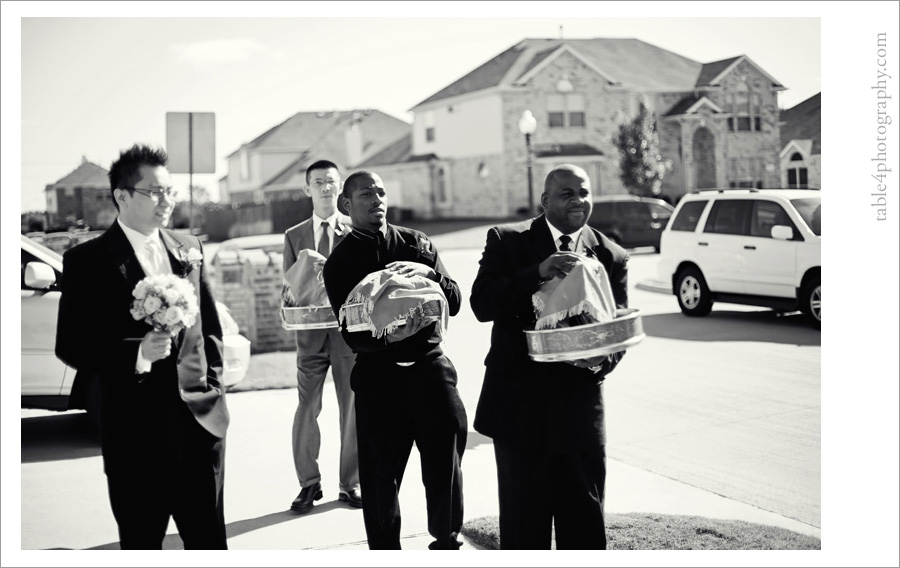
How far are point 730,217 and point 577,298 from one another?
10.6 meters

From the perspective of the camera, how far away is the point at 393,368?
464cm

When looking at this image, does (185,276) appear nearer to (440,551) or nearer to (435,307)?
(435,307)

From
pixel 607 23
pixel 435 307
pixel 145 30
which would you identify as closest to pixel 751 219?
pixel 607 23

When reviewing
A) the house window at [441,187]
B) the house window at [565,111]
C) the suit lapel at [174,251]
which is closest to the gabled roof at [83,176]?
the suit lapel at [174,251]

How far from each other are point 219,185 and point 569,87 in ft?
120

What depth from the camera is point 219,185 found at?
224ft

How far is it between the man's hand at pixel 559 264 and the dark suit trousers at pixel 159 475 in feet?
5.27

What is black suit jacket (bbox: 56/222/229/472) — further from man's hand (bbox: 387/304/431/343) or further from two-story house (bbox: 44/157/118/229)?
two-story house (bbox: 44/157/118/229)

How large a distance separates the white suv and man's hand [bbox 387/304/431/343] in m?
9.25

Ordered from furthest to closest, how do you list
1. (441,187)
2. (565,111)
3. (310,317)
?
(441,187) → (565,111) → (310,317)

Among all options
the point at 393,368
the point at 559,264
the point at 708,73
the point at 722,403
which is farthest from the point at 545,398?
the point at 708,73

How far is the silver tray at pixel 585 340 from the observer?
13.4ft

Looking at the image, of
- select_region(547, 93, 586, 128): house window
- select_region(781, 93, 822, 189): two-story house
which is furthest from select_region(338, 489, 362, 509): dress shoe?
select_region(547, 93, 586, 128): house window

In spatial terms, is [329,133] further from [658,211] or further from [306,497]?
[306,497]
